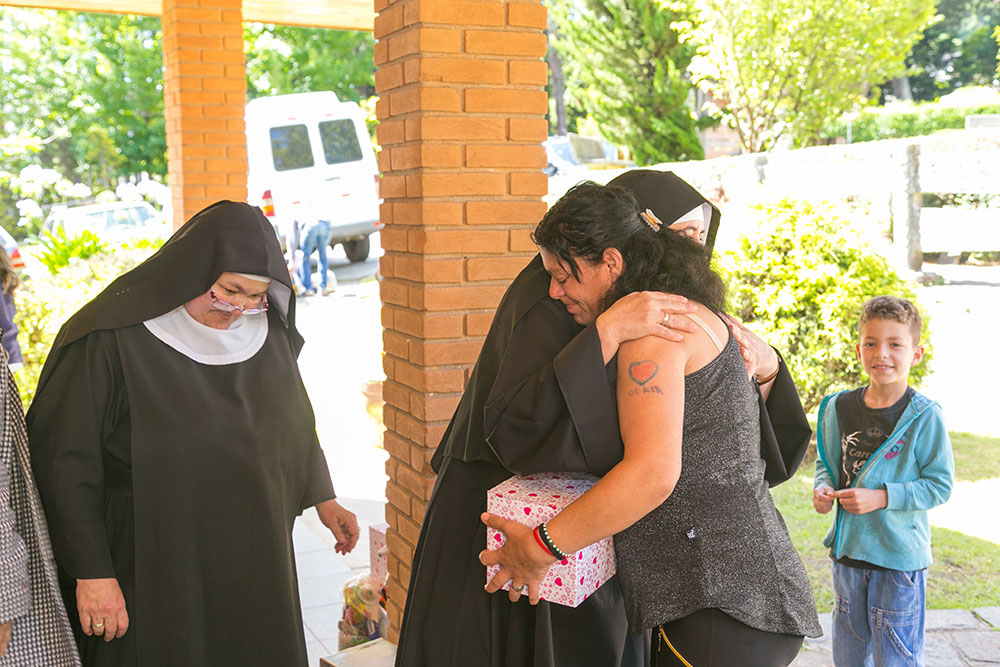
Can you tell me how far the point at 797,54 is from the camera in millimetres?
15938

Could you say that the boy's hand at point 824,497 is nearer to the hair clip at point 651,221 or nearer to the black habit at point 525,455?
the black habit at point 525,455

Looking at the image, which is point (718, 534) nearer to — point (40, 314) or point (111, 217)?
point (40, 314)

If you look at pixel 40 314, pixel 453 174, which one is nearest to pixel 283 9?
pixel 40 314

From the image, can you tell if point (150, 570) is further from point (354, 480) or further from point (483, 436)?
point (354, 480)

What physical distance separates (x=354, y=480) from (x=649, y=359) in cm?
543

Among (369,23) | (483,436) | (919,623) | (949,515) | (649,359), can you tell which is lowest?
(949,515)

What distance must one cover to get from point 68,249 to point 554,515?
8.53 m

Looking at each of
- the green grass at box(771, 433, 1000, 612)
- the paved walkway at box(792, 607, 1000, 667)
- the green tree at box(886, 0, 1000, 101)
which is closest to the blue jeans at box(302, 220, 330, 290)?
the green grass at box(771, 433, 1000, 612)

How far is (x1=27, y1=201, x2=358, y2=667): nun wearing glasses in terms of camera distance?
8.64 ft

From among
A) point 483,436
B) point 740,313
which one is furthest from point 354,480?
point 483,436

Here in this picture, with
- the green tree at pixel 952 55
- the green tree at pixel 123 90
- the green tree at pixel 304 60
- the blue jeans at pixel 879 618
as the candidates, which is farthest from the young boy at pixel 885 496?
the green tree at pixel 952 55

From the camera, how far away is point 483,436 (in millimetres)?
2229

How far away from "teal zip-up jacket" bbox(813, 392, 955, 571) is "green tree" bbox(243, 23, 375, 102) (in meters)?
26.4

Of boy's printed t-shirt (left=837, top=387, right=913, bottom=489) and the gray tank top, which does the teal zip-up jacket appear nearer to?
boy's printed t-shirt (left=837, top=387, right=913, bottom=489)
